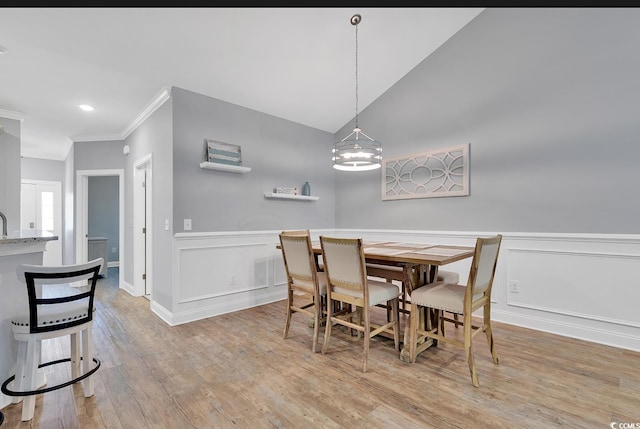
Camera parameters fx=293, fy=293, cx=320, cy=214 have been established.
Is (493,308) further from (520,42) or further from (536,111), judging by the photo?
(520,42)

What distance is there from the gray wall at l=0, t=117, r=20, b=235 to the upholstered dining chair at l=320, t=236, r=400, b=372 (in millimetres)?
4305

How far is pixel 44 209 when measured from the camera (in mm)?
6121

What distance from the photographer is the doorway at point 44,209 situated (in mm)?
5934

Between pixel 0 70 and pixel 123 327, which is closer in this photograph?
pixel 0 70

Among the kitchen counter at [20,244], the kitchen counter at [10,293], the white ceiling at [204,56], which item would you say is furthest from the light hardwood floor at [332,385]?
the white ceiling at [204,56]

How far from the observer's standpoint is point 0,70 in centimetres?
283

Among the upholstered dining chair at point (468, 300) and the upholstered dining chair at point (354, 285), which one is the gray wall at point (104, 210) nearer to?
the upholstered dining chair at point (354, 285)

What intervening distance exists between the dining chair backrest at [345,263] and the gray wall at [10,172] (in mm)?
4284

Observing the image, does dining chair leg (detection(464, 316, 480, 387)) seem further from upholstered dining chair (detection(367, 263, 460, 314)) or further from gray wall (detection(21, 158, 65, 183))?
gray wall (detection(21, 158, 65, 183))

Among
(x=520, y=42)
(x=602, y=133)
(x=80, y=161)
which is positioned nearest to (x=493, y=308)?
(x=602, y=133)

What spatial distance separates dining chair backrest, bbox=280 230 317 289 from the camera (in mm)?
2543

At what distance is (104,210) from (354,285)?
Result: 736 cm

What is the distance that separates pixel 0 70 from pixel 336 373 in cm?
415

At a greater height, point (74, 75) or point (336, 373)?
point (74, 75)
